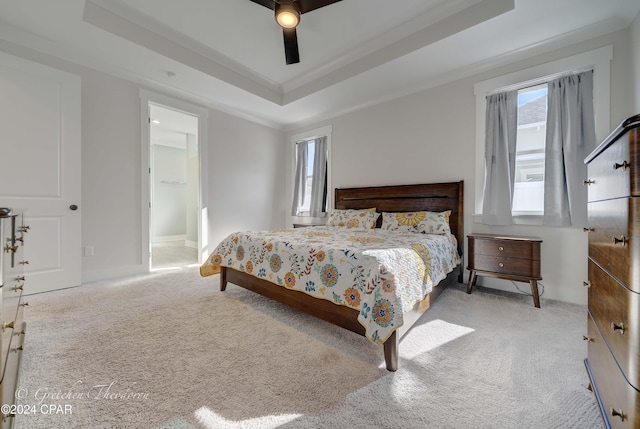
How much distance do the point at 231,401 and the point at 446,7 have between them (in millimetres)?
3549

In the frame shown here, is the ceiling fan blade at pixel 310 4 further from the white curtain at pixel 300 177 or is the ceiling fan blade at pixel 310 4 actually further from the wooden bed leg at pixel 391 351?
the white curtain at pixel 300 177

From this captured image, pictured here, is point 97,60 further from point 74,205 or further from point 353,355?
point 353,355

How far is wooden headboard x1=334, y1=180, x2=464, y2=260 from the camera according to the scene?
3135mm

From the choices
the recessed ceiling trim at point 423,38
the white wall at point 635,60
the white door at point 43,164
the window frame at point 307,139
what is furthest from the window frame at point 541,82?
the white door at point 43,164

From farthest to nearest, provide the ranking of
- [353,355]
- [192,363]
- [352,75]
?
[352,75], [353,355], [192,363]

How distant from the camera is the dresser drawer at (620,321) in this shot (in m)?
0.76

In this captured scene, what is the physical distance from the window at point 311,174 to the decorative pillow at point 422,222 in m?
1.64

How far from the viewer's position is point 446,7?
2.44m

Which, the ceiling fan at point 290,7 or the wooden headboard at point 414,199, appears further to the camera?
the wooden headboard at point 414,199

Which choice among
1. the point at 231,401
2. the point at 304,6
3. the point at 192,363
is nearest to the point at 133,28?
the point at 304,6

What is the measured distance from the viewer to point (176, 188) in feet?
22.9

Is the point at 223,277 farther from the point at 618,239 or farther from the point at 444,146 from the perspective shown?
the point at 444,146

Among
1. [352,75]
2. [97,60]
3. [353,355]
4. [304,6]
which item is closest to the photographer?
[353,355]

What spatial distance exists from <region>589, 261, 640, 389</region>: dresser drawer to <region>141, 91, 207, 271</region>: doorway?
171 inches
